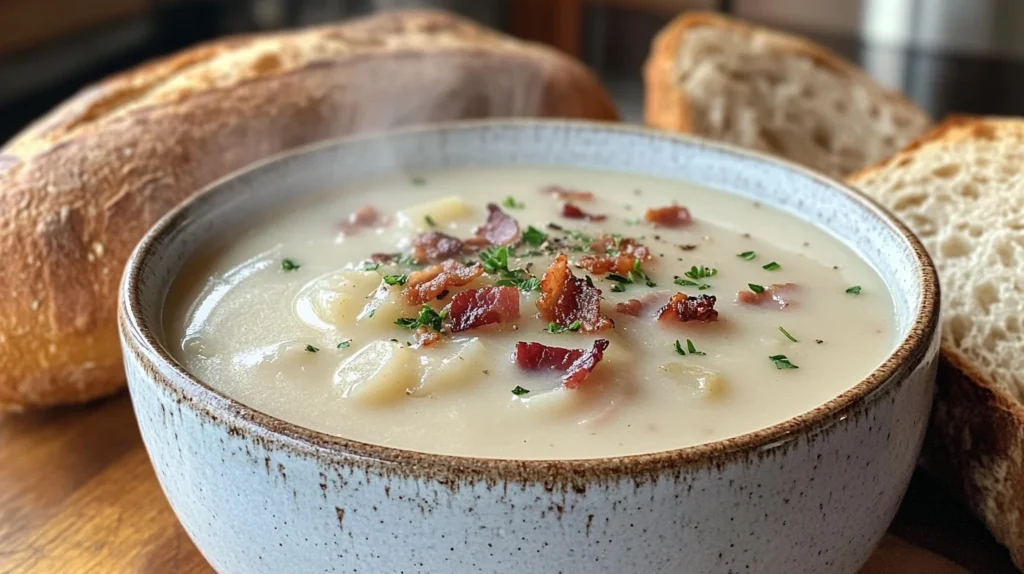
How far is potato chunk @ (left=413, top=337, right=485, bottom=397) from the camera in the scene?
1.41 meters

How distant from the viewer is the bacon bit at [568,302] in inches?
60.9

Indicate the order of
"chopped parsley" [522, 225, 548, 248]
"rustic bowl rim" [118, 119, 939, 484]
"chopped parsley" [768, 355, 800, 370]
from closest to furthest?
"rustic bowl rim" [118, 119, 939, 484] → "chopped parsley" [768, 355, 800, 370] → "chopped parsley" [522, 225, 548, 248]

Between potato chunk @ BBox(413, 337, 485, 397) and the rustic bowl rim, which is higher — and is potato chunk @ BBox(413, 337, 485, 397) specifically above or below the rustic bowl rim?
below

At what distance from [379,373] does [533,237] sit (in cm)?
56

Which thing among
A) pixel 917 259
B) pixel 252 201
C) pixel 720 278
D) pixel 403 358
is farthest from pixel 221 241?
pixel 917 259

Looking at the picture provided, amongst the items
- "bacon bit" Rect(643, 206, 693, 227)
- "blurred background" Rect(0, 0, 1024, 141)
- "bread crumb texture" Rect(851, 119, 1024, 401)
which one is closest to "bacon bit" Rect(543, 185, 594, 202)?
"bacon bit" Rect(643, 206, 693, 227)

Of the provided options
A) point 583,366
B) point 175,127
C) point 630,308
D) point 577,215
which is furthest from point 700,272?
point 175,127

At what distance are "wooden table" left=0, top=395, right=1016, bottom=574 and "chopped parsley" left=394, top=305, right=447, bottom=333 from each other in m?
0.51

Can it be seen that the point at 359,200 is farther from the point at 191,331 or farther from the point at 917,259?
the point at 917,259

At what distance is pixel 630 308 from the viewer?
1.60m

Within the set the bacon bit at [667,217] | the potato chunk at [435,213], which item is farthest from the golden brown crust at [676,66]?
the potato chunk at [435,213]

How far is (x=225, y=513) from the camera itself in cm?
130

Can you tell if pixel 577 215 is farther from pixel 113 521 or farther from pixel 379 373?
pixel 113 521

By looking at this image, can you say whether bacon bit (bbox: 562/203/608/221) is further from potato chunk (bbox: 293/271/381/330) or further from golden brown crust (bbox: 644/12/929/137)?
golden brown crust (bbox: 644/12/929/137)
